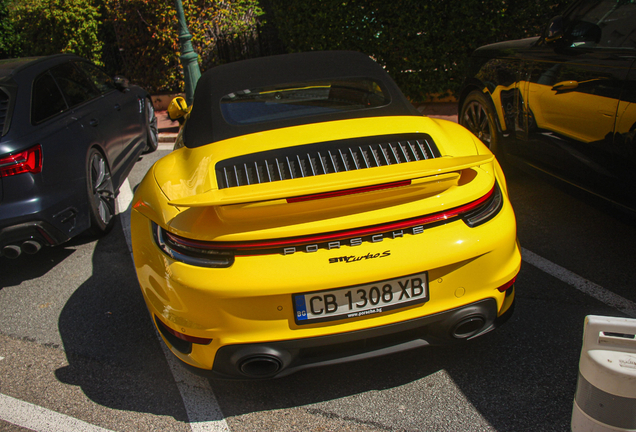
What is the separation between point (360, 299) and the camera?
6.91ft

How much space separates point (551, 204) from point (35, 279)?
4239mm

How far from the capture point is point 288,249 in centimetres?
207

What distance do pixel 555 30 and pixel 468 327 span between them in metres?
2.58

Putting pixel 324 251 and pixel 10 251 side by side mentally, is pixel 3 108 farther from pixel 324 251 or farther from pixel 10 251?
pixel 324 251

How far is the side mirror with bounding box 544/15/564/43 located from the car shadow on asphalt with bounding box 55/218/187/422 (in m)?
3.42

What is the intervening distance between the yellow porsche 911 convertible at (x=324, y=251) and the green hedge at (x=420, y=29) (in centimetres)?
588

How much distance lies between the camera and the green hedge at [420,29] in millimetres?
7602

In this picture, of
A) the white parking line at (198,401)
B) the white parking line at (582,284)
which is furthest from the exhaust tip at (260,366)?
the white parking line at (582,284)

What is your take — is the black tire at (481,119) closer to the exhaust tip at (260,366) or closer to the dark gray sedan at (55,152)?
the exhaust tip at (260,366)

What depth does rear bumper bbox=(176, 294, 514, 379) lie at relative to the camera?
→ 2.13 m

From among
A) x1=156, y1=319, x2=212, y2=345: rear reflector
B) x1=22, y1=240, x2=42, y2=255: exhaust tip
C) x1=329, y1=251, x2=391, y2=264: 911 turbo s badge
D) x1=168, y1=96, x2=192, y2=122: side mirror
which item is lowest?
x1=22, y1=240, x2=42, y2=255: exhaust tip

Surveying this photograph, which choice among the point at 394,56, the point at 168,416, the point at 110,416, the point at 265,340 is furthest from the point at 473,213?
the point at 394,56

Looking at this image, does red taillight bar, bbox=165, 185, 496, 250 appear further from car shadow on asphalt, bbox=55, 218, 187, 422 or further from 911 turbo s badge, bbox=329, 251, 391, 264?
car shadow on asphalt, bbox=55, 218, 187, 422

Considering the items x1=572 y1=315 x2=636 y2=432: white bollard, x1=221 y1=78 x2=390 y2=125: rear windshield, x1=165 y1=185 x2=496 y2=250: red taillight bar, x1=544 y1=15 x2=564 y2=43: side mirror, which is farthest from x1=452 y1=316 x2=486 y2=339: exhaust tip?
x1=544 y1=15 x2=564 y2=43: side mirror
